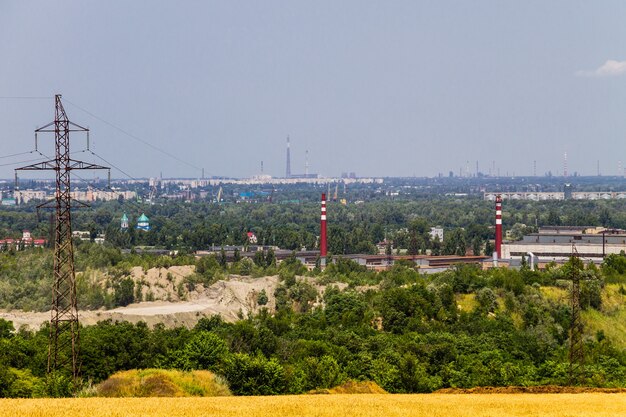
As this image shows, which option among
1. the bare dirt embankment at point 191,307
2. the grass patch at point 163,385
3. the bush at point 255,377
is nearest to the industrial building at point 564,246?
the bare dirt embankment at point 191,307

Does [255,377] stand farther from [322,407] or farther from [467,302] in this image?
[467,302]

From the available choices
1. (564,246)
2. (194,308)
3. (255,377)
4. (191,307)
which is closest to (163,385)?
(255,377)

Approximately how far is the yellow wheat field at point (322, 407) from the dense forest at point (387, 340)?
7.14m

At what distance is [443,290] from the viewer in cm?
7056

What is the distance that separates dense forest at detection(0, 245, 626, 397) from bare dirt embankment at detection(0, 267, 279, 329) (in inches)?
81.4

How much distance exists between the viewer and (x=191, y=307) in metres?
78.9

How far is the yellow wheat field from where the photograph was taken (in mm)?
26266

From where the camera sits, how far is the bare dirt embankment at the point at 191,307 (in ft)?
234

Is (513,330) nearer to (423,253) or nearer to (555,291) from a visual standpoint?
(555,291)

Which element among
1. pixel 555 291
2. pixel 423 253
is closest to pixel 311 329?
pixel 555 291

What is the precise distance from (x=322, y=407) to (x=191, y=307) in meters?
52.2

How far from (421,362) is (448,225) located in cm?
14141

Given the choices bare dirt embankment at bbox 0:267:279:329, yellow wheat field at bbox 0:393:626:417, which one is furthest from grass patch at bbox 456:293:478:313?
yellow wheat field at bbox 0:393:626:417

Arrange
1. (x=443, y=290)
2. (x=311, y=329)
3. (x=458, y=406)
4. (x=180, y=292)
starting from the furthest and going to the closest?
(x=180, y=292), (x=443, y=290), (x=311, y=329), (x=458, y=406)
